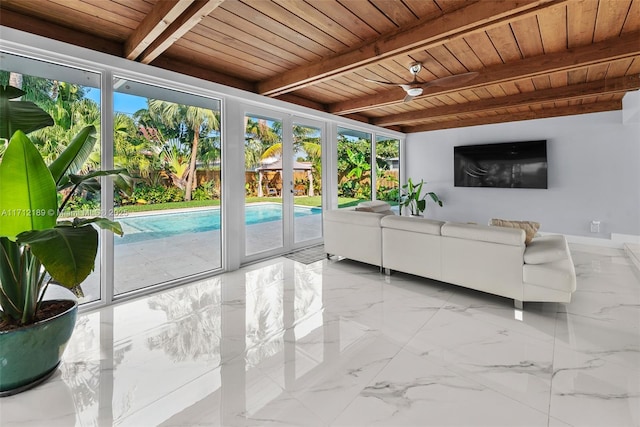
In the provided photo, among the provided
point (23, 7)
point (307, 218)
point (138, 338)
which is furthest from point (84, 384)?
point (307, 218)

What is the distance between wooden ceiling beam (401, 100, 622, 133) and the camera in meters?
4.83

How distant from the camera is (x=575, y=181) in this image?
513cm

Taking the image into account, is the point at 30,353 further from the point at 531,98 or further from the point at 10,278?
the point at 531,98

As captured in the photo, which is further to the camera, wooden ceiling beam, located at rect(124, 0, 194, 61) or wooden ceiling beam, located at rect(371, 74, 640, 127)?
wooden ceiling beam, located at rect(371, 74, 640, 127)

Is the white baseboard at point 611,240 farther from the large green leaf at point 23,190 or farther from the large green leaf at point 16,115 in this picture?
the large green leaf at point 16,115

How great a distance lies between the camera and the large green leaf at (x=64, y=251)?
1.30 metres

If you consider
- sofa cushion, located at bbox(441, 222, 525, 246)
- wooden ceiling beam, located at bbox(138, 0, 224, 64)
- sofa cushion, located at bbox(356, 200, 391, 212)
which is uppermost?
wooden ceiling beam, located at bbox(138, 0, 224, 64)

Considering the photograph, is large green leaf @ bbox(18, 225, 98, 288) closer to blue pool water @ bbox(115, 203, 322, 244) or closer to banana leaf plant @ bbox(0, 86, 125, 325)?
banana leaf plant @ bbox(0, 86, 125, 325)

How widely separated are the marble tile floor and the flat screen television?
2913 millimetres

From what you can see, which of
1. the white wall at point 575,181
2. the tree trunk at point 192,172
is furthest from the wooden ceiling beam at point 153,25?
the white wall at point 575,181

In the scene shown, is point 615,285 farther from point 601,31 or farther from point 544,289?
point 601,31

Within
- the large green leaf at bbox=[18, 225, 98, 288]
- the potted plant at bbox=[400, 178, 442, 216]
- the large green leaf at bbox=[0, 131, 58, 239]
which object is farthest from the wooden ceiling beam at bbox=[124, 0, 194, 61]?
the potted plant at bbox=[400, 178, 442, 216]

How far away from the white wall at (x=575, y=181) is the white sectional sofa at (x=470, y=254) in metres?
2.92

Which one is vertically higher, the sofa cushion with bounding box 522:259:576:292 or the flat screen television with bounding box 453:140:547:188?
the flat screen television with bounding box 453:140:547:188
